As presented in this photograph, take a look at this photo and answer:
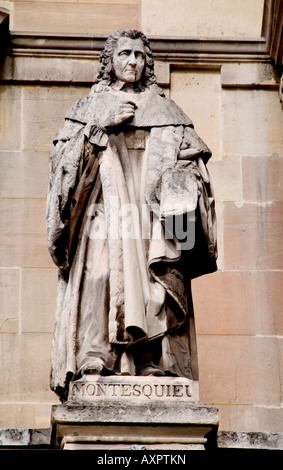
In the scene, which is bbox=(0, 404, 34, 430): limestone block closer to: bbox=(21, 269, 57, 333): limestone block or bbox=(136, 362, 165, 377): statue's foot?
bbox=(21, 269, 57, 333): limestone block

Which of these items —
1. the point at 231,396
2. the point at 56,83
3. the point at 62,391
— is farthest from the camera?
the point at 56,83

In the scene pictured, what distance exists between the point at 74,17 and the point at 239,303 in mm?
2763

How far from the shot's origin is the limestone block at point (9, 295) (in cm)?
1341

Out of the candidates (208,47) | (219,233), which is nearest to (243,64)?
(208,47)

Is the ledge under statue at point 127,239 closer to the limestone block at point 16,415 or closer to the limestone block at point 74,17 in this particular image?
the limestone block at point 16,415

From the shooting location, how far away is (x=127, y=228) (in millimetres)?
11391

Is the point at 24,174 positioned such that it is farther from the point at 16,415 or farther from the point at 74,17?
the point at 16,415

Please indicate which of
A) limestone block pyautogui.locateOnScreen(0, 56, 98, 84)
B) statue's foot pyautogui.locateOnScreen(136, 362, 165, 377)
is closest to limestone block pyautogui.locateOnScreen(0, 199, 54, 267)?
limestone block pyautogui.locateOnScreen(0, 56, 98, 84)

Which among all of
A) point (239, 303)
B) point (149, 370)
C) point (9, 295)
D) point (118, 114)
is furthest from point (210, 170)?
point (149, 370)

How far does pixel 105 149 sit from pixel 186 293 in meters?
1.09

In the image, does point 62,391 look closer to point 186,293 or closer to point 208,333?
point 186,293
